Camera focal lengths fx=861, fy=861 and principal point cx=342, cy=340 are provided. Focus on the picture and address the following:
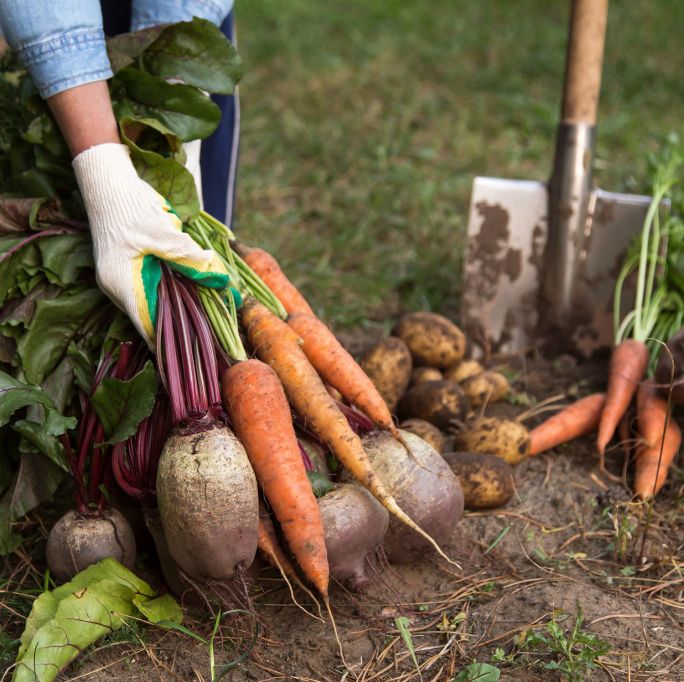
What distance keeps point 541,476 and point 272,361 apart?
102 centimetres

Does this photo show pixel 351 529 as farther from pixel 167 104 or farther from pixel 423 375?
pixel 167 104

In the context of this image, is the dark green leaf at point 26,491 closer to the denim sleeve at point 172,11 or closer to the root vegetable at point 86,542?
the root vegetable at point 86,542

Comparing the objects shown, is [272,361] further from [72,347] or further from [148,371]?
[72,347]

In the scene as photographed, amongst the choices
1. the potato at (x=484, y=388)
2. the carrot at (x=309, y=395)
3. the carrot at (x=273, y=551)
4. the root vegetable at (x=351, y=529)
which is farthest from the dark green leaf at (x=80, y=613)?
the potato at (x=484, y=388)

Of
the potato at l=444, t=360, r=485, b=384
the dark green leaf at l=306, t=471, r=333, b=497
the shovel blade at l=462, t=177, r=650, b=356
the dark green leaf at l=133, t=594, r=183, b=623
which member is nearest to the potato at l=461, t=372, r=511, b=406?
the potato at l=444, t=360, r=485, b=384

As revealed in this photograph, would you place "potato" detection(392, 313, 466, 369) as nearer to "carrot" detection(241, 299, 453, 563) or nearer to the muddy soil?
the muddy soil

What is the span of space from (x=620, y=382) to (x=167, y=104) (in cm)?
168

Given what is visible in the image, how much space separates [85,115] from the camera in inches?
88.2

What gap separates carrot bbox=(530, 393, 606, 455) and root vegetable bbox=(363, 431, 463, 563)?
661 millimetres

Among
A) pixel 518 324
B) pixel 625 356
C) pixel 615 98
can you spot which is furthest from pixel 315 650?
pixel 615 98

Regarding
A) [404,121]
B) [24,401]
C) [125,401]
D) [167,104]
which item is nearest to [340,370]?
[125,401]

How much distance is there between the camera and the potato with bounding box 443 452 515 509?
7.99 ft

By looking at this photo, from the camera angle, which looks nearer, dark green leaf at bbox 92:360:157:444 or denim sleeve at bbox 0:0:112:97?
dark green leaf at bbox 92:360:157:444

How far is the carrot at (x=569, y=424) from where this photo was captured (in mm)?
2781
